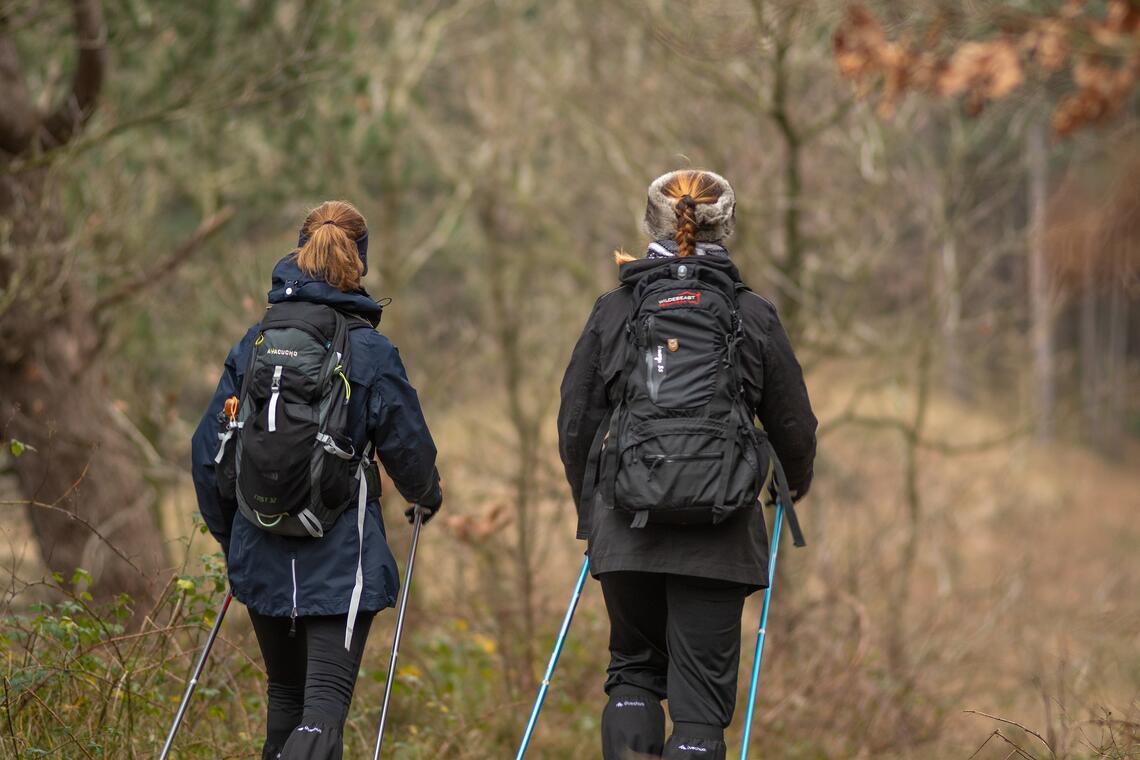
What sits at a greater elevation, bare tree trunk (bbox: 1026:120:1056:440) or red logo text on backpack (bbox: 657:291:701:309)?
bare tree trunk (bbox: 1026:120:1056:440)

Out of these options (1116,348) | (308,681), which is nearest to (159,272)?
(308,681)

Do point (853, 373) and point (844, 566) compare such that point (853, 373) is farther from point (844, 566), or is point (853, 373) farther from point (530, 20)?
point (530, 20)

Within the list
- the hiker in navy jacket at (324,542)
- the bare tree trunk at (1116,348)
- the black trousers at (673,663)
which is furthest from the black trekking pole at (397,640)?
the bare tree trunk at (1116,348)

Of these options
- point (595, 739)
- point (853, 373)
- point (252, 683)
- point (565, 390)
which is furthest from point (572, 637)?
point (853, 373)

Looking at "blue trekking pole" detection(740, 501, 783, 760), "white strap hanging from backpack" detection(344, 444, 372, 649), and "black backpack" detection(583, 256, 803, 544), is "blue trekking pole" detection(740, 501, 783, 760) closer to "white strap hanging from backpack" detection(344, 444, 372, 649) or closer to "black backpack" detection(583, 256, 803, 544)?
"black backpack" detection(583, 256, 803, 544)

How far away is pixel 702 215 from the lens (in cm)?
390

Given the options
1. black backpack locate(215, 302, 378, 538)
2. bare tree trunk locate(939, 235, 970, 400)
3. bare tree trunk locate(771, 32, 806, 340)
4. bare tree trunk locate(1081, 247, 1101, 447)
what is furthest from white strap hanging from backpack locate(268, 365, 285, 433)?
bare tree trunk locate(1081, 247, 1101, 447)

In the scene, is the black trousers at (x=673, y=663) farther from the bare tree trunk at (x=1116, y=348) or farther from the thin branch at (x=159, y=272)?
the bare tree trunk at (x=1116, y=348)

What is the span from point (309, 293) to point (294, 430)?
44cm

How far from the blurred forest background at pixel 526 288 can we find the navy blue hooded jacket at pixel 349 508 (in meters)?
0.59

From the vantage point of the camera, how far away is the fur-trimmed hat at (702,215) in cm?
391

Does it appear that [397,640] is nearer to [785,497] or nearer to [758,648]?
[758,648]

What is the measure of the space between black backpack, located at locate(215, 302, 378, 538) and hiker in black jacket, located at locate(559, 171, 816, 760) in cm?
71

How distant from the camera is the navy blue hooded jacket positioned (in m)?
3.64
